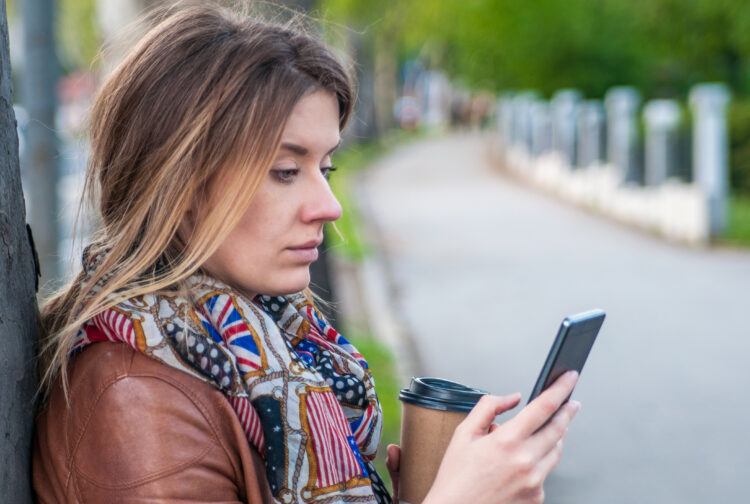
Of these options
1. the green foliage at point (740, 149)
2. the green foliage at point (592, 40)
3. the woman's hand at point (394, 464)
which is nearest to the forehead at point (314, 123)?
the woman's hand at point (394, 464)

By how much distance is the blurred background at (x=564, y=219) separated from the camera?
612 cm

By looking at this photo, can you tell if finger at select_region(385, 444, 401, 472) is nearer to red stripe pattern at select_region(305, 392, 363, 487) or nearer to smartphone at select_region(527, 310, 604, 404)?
red stripe pattern at select_region(305, 392, 363, 487)

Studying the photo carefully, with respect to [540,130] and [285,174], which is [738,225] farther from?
[285,174]

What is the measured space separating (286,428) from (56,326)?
0.51m

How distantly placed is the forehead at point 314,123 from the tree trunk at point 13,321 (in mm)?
498

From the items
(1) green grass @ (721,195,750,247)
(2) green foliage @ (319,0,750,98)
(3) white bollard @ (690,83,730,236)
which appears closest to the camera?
(1) green grass @ (721,195,750,247)

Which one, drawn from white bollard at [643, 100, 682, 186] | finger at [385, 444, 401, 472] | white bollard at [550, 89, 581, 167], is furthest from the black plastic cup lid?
white bollard at [550, 89, 581, 167]

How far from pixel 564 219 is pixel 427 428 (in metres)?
16.2

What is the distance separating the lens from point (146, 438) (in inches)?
62.1

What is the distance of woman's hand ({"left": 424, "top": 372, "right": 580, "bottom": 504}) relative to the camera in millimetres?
1657

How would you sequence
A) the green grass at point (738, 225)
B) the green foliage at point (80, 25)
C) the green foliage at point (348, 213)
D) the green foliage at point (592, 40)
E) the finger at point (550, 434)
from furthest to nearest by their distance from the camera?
the green foliage at point (80, 25) → the green foliage at point (592, 40) → the green grass at point (738, 225) → the green foliage at point (348, 213) → the finger at point (550, 434)

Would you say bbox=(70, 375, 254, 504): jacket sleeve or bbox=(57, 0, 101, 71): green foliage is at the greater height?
bbox=(57, 0, 101, 71): green foliage

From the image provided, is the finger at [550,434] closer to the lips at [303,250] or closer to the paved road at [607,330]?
the lips at [303,250]

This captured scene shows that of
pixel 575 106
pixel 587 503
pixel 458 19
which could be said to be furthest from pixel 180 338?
pixel 458 19
